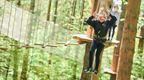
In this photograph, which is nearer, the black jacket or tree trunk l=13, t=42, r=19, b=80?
the black jacket

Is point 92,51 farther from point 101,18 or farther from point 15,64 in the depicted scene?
point 15,64

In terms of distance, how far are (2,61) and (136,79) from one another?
11.8ft

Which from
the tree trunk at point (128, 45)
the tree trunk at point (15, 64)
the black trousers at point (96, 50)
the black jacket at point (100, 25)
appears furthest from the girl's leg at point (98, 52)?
the tree trunk at point (15, 64)

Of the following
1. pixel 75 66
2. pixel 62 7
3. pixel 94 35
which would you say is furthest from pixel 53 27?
pixel 62 7

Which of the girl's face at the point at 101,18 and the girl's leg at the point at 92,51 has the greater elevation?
the girl's face at the point at 101,18

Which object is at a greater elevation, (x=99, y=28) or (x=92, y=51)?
(x=99, y=28)

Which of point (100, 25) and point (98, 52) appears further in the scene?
point (98, 52)

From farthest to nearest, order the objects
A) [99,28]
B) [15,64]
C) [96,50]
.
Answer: [15,64], [96,50], [99,28]

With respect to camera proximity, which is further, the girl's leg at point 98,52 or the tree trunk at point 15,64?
the tree trunk at point 15,64

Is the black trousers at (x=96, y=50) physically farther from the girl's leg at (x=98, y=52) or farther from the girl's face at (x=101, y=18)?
the girl's face at (x=101, y=18)

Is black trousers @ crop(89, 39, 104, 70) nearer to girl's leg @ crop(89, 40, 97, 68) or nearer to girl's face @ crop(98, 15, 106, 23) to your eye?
girl's leg @ crop(89, 40, 97, 68)

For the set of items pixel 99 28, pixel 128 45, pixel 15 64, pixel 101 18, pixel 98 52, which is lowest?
pixel 15 64

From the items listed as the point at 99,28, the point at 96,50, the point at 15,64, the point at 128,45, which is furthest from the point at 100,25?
the point at 15,64

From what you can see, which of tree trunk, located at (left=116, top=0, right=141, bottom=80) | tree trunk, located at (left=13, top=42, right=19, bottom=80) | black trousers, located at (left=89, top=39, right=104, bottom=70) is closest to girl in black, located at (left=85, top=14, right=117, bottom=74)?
black trousers, located at (left=89, top=39, right=104, bottom=70)
